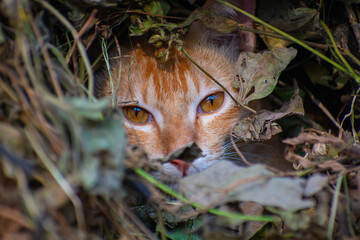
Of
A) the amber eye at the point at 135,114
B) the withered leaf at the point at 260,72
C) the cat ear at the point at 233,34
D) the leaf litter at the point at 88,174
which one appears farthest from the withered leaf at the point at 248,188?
the cat ear at the point at 233,34

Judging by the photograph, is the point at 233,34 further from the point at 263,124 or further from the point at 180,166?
the point at 180,166

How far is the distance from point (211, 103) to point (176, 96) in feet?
0.87

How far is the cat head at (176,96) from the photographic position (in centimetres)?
218

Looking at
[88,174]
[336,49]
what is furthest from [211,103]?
[88,174]

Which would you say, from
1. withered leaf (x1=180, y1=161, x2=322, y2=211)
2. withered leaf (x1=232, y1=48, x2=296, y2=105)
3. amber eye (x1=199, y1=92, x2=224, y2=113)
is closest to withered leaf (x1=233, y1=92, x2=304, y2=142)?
withered leaf (x1=232, y1=48, x2=296, y2=105)

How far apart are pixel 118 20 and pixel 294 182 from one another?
4.61 feet

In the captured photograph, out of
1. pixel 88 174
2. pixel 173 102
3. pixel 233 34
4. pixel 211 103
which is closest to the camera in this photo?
pixel 88 174

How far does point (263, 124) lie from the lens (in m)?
2.06

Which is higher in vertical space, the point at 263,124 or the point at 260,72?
the point at 260,72

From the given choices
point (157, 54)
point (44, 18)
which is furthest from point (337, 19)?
point (44, 18)

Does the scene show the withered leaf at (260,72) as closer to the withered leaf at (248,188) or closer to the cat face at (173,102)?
the cat face at (173,102)

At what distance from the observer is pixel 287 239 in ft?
4.48

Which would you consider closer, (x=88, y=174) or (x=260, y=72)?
(x=88, y=174)

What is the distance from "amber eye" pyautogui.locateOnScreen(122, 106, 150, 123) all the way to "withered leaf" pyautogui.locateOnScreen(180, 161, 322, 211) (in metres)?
1.04
